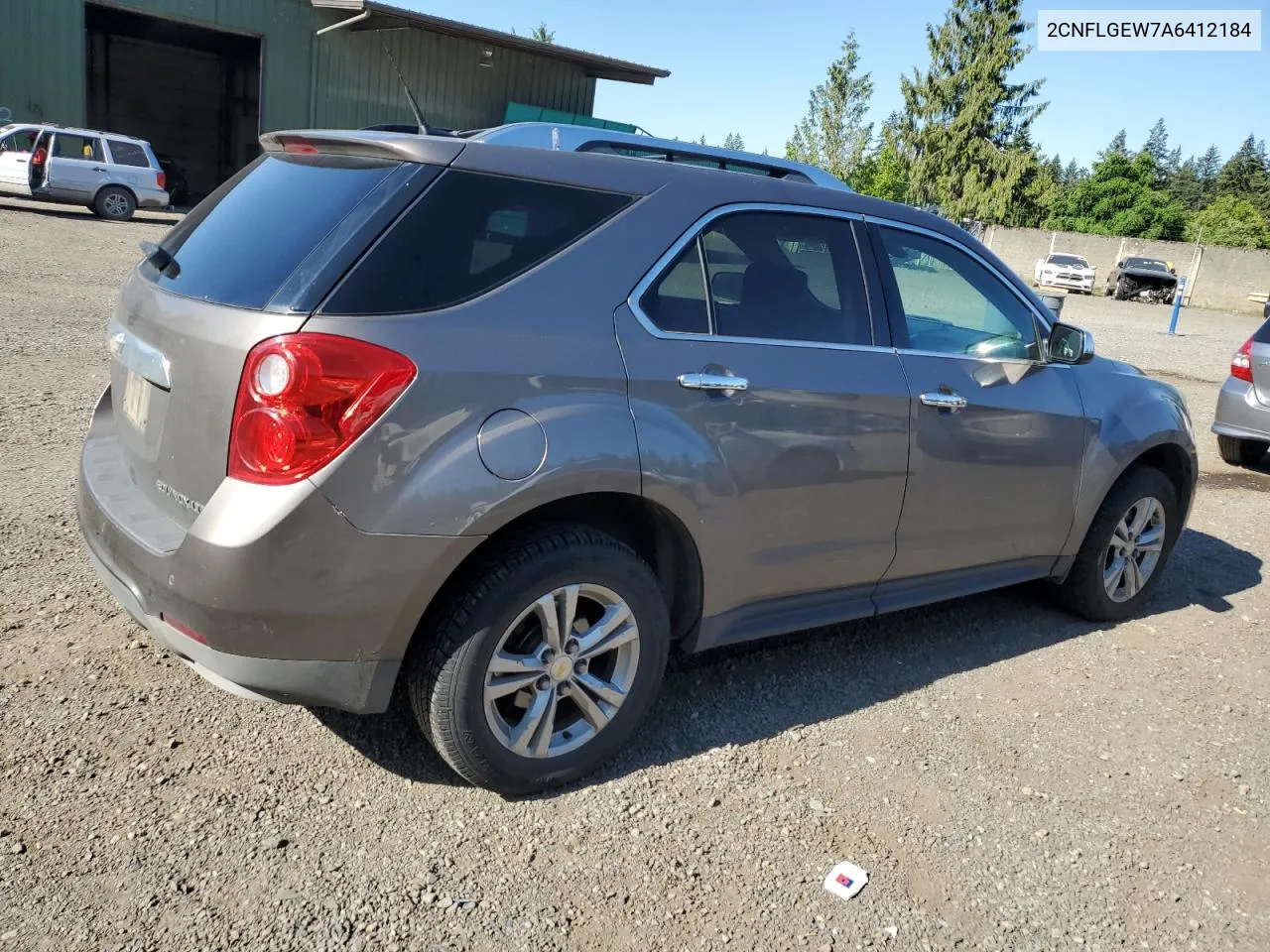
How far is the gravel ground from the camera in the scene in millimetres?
2539

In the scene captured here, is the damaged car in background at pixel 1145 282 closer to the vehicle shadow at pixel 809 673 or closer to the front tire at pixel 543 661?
the vehicle shadow at pixel 809 673

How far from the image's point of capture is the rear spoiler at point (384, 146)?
2.79 metres

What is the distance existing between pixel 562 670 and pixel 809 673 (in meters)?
1.39

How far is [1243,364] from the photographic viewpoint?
8391 mm

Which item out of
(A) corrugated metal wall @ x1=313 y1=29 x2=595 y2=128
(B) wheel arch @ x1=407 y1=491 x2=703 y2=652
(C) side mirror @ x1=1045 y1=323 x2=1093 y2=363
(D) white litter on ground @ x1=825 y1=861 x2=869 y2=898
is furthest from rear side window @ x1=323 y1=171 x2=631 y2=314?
(A) corrugated metal wall @ x1=313 y1=29 x2=595 y2=128

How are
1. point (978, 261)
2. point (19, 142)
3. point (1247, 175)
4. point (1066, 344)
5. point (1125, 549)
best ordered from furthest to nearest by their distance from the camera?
point (1247, 175) < point (19, 142) < point (1125, 549) < point (1066, 344) < point (978, 261)

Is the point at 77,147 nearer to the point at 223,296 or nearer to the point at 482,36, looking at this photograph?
the point at 482,36

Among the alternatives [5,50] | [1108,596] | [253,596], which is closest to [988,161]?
[5,50]

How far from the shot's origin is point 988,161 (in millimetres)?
49031

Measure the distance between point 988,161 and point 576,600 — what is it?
51316 millimetres

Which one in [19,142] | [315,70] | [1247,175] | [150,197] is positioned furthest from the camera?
[1247,175]

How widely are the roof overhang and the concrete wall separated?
1731 centimetres

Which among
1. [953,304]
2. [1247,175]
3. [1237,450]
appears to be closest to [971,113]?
[1237,450]

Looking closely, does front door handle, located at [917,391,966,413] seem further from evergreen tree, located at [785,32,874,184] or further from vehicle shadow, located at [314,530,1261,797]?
evergreen tree, located at [785,32,874,184]
